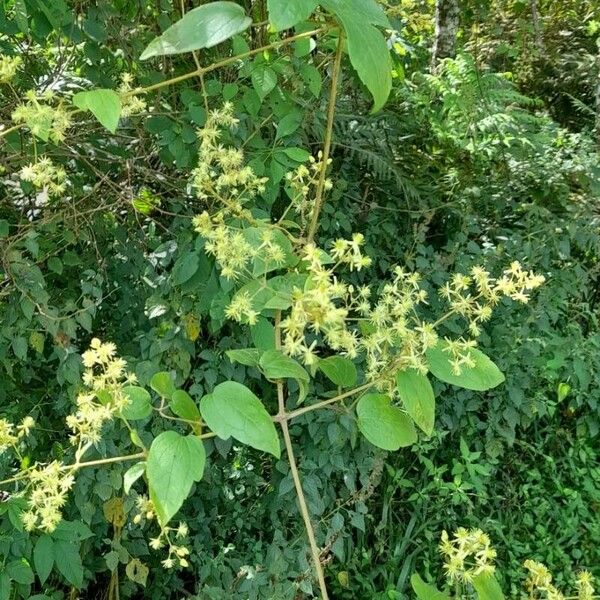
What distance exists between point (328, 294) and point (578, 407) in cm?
168

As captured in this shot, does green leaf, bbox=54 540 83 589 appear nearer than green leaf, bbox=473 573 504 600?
No

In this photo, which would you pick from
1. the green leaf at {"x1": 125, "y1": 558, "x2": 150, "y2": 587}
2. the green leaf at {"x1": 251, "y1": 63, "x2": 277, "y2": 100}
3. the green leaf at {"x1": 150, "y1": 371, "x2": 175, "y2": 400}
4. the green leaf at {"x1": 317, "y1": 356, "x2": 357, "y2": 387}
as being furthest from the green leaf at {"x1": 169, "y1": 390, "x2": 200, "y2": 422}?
the green leaf at {"x1": 125, "y1": 558, "x2": 150, "y2": 587}

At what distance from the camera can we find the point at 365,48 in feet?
2.01

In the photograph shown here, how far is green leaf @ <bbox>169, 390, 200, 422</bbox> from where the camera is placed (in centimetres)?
77

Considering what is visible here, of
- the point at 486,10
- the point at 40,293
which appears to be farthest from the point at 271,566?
the point at 486,10

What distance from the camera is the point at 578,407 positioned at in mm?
2170

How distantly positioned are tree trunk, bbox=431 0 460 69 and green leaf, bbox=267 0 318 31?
7.61 ft

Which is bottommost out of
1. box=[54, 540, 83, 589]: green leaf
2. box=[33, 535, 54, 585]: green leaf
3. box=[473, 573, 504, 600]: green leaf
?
box=[54, 540, 83, 589]: green leaf

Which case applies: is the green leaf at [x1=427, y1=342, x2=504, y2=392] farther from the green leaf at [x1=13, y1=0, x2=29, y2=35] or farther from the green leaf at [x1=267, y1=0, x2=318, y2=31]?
the green leaf at [x1=13, y1=0, x2=29, y2=35]

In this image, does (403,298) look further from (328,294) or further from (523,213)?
(523,213)

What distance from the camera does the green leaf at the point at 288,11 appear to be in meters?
0.60

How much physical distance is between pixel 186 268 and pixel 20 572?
671 mm

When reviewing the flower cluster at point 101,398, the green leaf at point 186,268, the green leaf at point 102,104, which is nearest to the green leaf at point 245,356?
the flower cluster at point 101,398

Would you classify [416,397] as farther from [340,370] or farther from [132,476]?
[132,476]
